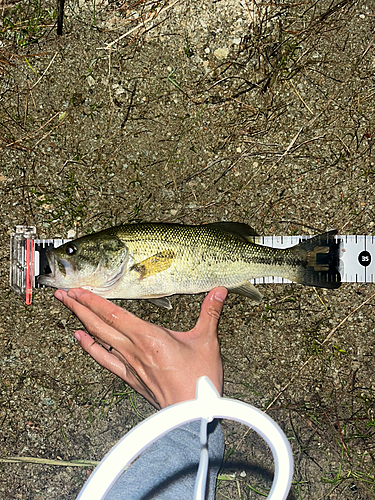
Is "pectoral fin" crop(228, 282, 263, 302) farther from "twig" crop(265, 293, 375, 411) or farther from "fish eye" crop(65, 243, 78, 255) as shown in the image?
"fish eye" crop(65, 243, 78, 255)

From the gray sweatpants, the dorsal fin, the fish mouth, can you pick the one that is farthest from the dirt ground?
the gray sweatpants

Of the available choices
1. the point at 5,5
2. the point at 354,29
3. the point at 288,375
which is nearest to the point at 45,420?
the point at 288,375

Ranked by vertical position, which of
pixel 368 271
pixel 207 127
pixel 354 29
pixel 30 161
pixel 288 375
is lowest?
pixel 288 375

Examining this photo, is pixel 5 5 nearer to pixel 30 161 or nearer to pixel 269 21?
pixel 30 161

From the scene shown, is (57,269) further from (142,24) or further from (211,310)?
(142,24)

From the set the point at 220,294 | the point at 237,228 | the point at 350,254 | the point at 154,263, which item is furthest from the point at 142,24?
the point at 350,254

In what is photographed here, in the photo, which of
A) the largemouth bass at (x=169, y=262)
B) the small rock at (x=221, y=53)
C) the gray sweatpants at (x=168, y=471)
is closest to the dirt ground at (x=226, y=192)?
the small rock at (x=221, y=53)

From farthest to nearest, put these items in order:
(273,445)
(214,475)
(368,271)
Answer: (368,271), (214,475), (273,445)
